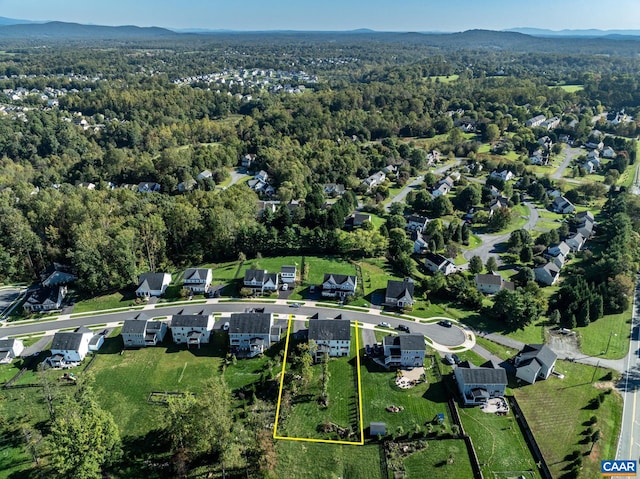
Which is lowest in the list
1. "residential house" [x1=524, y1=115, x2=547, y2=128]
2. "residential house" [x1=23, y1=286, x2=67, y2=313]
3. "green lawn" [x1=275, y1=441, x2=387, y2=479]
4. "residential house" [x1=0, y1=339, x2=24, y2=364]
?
"green lawn" [x1=275, y1=441, x2=387, y2=479]

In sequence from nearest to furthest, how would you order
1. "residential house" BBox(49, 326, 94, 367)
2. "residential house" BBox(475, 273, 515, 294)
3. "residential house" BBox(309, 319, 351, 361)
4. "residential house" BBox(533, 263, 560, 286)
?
"residential house" BBox(49, 326, 94, 367) < "residential house" BBox(309, 319, 351, 361) < "residential house" BBox(475, 273, 515, 294) < "residential house" BBox(533, 263, 560, 286)

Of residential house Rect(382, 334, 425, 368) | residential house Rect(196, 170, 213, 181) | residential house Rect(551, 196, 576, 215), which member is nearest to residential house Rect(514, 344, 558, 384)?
residential house Rect(382, 334, 425, 368)

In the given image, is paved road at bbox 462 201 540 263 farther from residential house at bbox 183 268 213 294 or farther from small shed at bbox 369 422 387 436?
residential house at bbox 183 268 213 294

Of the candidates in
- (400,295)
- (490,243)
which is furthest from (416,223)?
(400,295)

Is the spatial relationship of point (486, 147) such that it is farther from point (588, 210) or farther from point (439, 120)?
point (588, 210)

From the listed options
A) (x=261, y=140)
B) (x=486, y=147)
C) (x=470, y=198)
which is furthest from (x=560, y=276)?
(x=261, y=140)

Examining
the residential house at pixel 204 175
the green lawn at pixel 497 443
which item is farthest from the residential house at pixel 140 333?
the residential house at pixel 204 175
